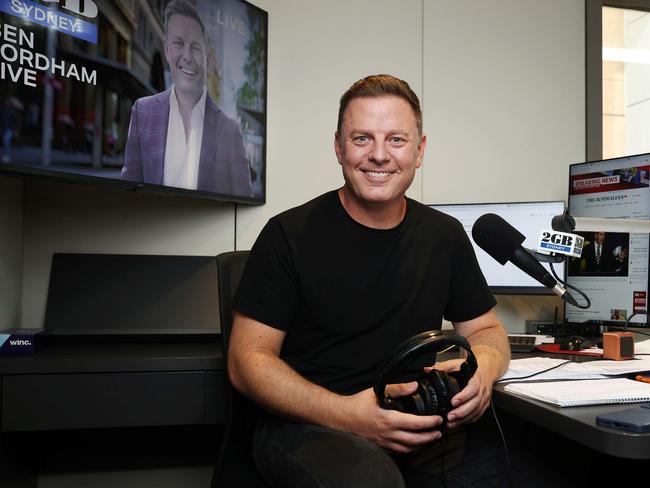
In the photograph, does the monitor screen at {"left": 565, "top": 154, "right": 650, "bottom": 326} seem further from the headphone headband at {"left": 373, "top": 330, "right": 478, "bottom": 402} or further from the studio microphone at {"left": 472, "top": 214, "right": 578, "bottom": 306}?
the headphone headband at {"left": 373, "top": 330, "right": 478, "bottom": 402}

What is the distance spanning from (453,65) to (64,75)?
5.27 ft

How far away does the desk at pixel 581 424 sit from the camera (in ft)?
2.61

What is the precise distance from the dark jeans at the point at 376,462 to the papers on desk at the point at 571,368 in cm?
17

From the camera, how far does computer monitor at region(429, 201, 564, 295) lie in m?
2.08

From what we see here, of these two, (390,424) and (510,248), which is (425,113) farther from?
(390,424)

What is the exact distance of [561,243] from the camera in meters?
1.21

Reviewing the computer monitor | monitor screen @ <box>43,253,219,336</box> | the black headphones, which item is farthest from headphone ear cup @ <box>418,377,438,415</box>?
the computer monitor

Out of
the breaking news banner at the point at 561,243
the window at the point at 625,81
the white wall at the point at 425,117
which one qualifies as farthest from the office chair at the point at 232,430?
the window at the point at 625,81

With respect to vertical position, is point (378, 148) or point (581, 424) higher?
point (378, 148)

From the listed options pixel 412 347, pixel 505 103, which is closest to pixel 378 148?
pixel 412 347

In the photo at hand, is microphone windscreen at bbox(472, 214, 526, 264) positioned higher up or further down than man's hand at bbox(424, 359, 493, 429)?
higher up

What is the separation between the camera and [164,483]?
213 cm

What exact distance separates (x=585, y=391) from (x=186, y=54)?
1554 mm

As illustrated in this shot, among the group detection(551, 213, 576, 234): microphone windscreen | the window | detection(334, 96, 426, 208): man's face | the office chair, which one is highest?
the window
